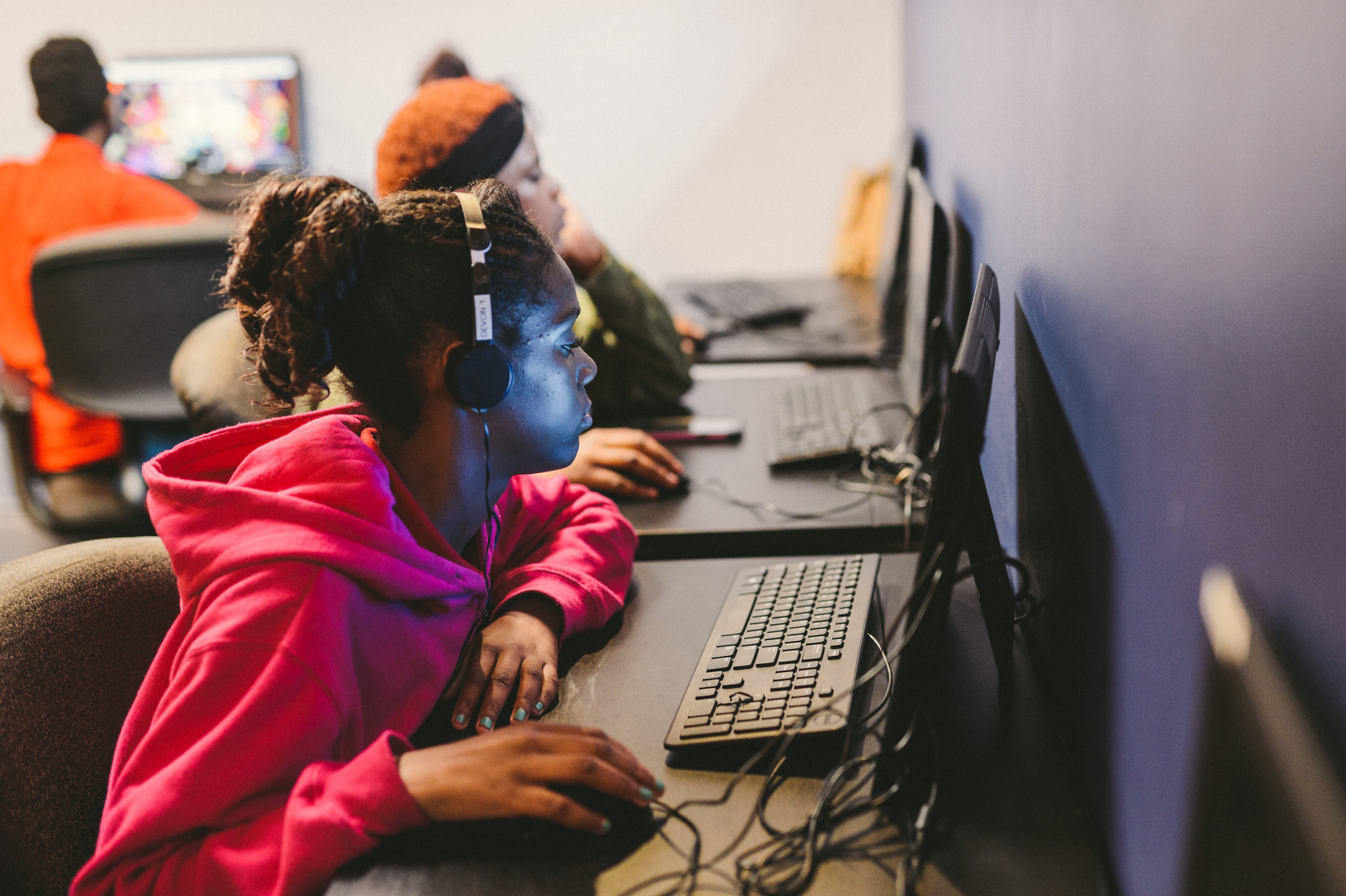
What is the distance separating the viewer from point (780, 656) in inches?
35.0

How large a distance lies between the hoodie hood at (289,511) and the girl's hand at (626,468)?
1.49 feet

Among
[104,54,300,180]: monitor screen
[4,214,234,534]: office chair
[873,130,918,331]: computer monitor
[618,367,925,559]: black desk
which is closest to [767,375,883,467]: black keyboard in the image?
[618,367,925,559]: black desk

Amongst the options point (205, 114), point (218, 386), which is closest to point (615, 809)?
point (218, 386)

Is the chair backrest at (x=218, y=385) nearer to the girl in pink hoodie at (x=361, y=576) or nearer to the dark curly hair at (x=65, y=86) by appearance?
the girl in pink hoodie at (x=361, y=576)

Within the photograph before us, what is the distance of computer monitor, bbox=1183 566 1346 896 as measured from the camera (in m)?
0.33

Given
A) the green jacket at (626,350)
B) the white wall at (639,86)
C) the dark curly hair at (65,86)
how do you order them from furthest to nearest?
the white wall at (639,86)
the dark curly hair at (65,86)
the green jacket at (626,350)

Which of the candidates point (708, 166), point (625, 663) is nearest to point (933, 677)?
point (625, 663)

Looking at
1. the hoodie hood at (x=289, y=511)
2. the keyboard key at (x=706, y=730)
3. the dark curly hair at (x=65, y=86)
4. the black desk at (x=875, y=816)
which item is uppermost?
the dark curly hair at (x=65, y=86)

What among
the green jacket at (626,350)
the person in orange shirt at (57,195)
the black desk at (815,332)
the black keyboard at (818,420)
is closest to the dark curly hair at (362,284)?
the black keyboard at (818,420)

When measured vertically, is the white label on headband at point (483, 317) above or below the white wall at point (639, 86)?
below

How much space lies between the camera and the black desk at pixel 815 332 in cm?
212

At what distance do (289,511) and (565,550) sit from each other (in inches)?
14.0

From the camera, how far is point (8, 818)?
2.53 ft

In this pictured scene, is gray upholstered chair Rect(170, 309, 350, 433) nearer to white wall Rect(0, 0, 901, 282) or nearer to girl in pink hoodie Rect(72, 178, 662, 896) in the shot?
girl in pink hoodie Rect(72, 178, 662, 896)
